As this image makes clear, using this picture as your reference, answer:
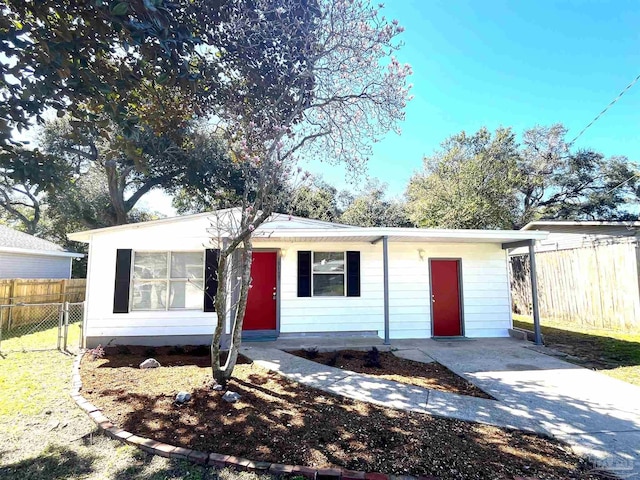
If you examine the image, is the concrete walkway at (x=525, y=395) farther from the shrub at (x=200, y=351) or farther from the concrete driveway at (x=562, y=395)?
the shrub at (x=200, y=351)

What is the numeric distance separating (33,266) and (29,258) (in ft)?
1.63

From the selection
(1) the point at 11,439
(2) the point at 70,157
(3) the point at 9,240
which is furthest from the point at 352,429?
(2) the point at 70,157

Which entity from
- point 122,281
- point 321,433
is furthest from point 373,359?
point 122,281

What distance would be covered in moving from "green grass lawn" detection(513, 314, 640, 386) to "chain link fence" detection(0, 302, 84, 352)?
9.93m

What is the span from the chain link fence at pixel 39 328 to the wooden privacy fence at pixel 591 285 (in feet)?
42.1

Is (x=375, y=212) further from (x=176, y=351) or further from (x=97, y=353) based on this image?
(x=97, y=353)

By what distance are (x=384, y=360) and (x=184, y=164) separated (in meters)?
13.9

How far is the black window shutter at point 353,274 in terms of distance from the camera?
8414mm

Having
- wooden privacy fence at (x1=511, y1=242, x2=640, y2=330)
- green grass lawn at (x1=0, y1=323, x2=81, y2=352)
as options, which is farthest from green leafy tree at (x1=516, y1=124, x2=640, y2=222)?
green grass lawn at (x1=0, y1=323, x2=81, y2=352)

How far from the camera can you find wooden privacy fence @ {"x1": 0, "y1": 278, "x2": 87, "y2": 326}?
33.3 ft

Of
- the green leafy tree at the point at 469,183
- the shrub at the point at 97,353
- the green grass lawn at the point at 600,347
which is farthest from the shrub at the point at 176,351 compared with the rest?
the green leafy tree at the point at 469,183

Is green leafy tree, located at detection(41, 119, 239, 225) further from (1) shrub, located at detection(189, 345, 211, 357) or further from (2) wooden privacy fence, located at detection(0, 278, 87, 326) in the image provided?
(1) shrub, located at detection(189, 345, 211, 357)

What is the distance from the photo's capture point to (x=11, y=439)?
339 cm

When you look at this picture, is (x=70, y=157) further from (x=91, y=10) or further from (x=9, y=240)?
(x=91, y=10)
